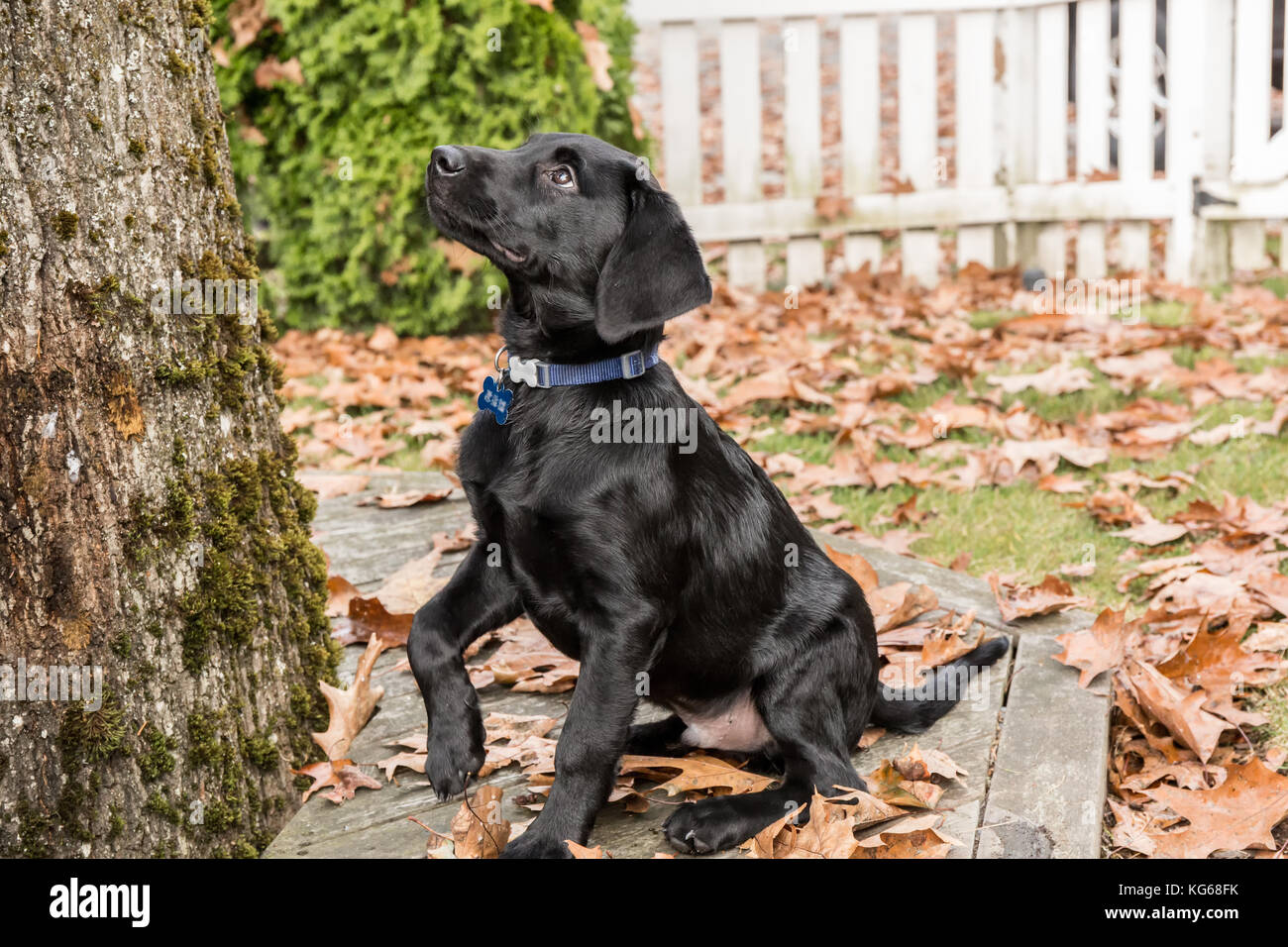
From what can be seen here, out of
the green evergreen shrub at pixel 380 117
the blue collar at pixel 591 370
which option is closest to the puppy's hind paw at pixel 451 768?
the blue collar at pixel 591 370

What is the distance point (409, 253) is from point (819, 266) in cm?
293

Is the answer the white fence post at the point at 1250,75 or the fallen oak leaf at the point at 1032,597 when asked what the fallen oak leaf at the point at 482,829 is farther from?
the white fence post at the point at 1250,75

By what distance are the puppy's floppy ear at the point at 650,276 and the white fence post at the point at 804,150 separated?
19.6ft

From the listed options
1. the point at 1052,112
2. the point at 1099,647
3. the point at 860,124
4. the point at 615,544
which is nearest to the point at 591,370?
the point at 615,544

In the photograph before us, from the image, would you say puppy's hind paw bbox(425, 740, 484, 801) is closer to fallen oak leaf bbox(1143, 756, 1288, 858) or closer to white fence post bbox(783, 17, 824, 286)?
fallen oak leaf bbox(1143, 756, 1288, 858)

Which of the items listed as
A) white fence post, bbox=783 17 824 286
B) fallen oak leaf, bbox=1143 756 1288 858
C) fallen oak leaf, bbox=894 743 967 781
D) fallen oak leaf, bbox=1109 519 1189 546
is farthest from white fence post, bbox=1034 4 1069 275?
fallen oak leaf, bbox=894 743 967 781

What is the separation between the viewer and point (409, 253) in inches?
277

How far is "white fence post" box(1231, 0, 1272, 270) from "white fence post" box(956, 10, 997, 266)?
149 cm

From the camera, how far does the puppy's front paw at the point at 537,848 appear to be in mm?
2428

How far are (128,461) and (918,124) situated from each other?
7274 mm

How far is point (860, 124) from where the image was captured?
28.1ft

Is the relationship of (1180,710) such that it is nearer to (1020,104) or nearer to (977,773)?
(977,773)

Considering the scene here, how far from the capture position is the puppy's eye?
2.78 metres
